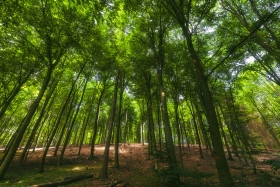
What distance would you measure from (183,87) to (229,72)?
4.05 meters

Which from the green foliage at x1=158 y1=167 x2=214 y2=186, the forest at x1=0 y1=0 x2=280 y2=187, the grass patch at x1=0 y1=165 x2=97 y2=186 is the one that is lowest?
the grass patch at x1=0 y1=165 x2=97 y2=186

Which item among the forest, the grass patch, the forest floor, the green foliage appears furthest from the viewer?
the grass patch

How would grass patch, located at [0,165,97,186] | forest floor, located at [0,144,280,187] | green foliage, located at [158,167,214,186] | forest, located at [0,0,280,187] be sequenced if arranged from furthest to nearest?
grass patch, located at [0,165,97,186]
forest, located at [0,0,280,187]
forest floor, located at [0,144,280,187]
green foliage, located at [158,167,214,186]

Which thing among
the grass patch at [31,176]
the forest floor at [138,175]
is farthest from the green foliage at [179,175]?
the grass patch at [31,176]

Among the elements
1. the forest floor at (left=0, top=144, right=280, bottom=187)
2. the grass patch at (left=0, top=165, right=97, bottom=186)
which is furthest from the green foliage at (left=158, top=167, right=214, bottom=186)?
the grass patch at (left=0, top=165, right=97, bottom=186)

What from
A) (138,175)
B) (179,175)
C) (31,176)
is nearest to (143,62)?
(179,175)

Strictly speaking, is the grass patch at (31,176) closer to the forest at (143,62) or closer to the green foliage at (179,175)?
the forest at (143,62)

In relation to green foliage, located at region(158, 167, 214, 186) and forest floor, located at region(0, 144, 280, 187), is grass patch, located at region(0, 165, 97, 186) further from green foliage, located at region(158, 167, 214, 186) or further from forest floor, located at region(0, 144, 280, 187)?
green foliage, located at region(158, 167, 214, 186)

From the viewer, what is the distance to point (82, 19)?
257 inches

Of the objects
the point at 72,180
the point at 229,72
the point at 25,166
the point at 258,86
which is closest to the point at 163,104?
the point at 72,180

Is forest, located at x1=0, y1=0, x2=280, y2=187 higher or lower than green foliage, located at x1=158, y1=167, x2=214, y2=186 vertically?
higher

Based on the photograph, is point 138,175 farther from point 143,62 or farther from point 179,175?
point 143,62

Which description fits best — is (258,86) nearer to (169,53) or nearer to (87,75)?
(169,53)

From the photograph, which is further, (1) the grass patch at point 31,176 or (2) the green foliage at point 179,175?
(1) the grass patch at point 31,176
